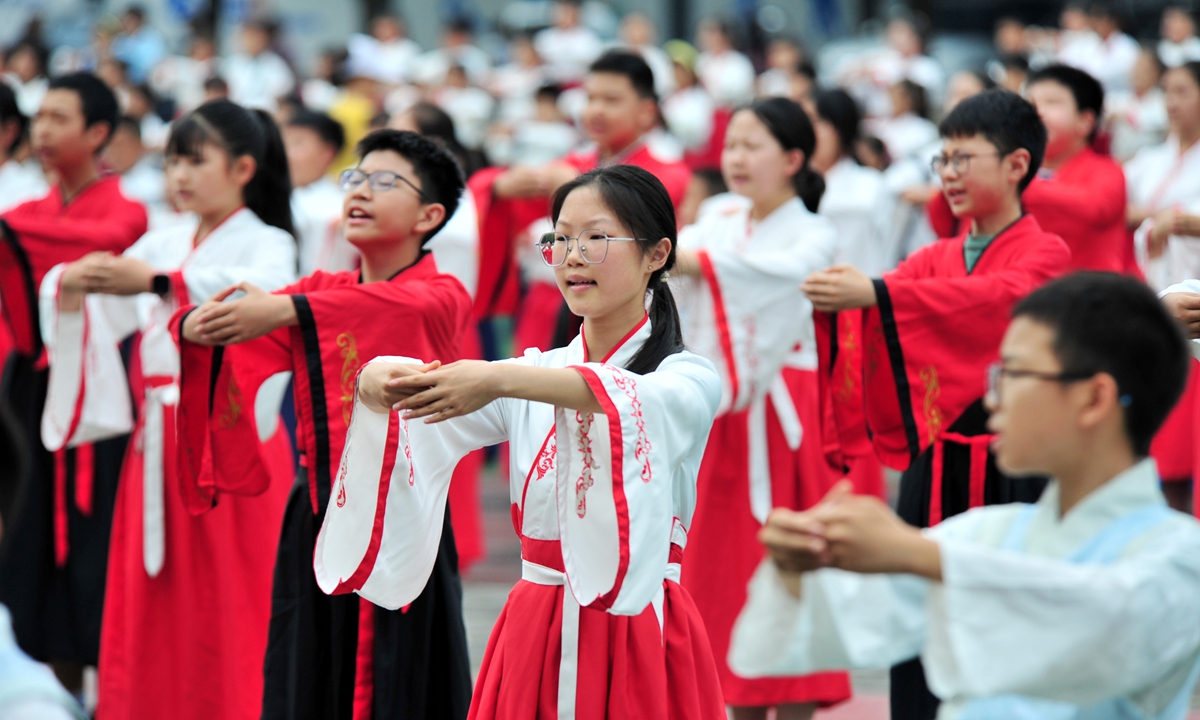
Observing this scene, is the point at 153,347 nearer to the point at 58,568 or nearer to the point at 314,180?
the point at 58,568

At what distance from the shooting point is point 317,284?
9.51 feet

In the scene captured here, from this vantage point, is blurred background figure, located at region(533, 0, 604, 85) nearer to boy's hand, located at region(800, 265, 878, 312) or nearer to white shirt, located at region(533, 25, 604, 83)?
white shirt, located at region(533, 25, 604, 83)

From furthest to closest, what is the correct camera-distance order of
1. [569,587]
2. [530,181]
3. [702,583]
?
[530,181]
[702,583]
[569,587]

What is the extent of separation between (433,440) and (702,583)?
1.56m

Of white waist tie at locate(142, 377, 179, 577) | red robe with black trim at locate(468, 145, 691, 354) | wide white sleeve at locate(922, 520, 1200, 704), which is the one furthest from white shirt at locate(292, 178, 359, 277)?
wide white sleeve at locate(922, 520, 1200, 704)

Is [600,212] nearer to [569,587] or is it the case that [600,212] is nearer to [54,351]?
[569,587]

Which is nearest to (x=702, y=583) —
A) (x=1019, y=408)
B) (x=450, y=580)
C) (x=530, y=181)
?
(x=450, y=580)

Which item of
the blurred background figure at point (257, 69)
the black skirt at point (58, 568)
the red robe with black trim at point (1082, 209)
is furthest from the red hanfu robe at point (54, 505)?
the blurred background figure at point (257, 69)

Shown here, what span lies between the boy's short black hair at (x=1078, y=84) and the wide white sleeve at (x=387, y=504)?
8.04 feet

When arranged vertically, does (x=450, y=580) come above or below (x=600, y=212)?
below

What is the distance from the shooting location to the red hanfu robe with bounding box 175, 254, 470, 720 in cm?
273

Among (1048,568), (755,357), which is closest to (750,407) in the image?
(755,357)

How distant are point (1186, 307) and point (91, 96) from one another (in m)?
3.03

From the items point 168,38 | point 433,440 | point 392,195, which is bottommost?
point 433,440
